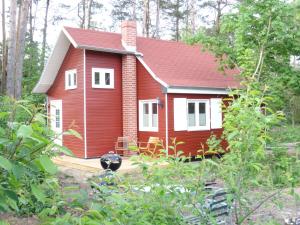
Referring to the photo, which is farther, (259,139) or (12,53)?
(12,53)

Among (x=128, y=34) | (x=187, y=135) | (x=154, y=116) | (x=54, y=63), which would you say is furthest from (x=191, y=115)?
(x=54, y=63)

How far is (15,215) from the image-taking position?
5594 mm

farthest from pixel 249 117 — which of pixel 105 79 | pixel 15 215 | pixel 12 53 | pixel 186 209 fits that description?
pixel 12 53

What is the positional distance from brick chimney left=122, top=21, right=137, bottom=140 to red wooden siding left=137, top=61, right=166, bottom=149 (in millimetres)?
208

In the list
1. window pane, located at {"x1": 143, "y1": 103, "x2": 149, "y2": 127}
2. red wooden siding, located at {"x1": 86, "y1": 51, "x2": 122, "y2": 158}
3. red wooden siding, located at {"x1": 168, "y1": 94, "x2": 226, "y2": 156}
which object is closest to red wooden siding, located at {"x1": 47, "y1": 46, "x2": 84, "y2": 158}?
red wooden siding, located at {"x1": 86, "y1": 51, "x2": 122, "y2": 158}

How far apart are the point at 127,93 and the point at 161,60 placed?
205cm

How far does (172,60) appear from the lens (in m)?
16.7

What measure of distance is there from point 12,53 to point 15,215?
12864 millimetres

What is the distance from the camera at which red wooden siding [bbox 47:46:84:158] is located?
1479cm

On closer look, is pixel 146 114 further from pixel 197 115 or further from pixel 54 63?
pixel 54 63

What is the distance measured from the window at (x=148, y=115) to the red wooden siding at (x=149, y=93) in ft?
0.56

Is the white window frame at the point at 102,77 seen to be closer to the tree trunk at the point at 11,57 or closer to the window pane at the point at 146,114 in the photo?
the window pane at the point at 146,114

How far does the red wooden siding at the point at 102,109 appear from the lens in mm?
14578

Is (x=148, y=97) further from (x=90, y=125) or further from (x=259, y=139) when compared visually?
(x=259, y=139)
